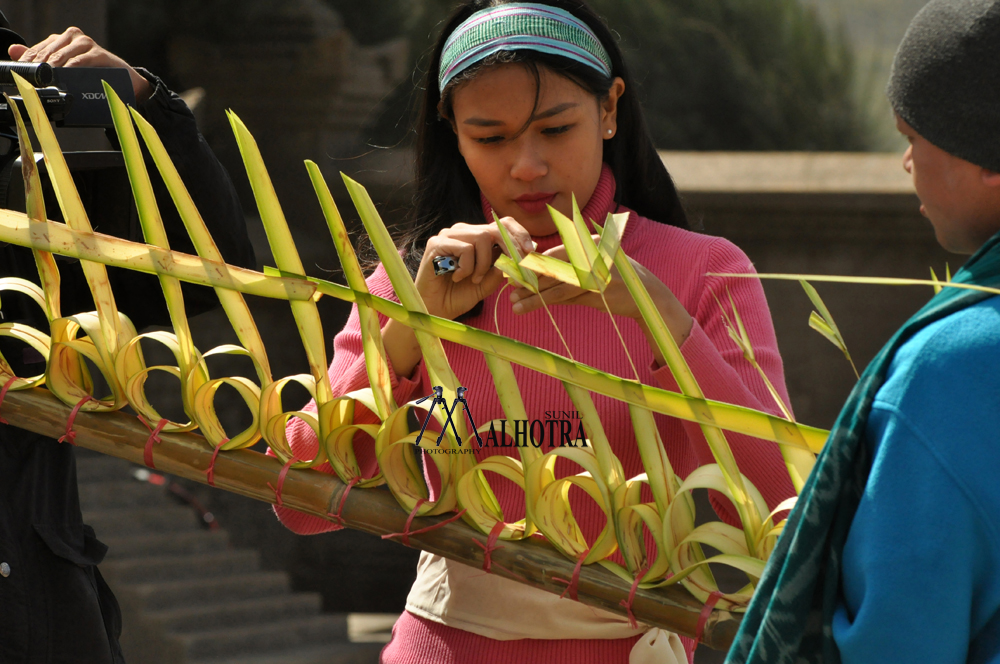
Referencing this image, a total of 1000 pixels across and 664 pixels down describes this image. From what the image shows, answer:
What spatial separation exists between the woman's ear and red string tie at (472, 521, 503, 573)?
0.55 metres

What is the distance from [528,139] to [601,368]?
0.82 feet

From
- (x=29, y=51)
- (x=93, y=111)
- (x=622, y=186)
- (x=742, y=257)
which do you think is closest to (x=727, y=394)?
(x=742, y=257)

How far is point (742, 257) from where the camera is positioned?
3.57 feet

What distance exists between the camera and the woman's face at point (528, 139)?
106 cm

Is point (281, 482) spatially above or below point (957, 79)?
below

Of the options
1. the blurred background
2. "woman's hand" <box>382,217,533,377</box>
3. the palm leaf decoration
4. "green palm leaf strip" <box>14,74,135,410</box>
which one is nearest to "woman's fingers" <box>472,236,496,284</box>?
"woman's hand" <box>382,217,533,377</box>

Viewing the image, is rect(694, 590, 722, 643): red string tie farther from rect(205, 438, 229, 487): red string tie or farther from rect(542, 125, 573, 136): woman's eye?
rect(542, 125, 573, 136): woman's eye

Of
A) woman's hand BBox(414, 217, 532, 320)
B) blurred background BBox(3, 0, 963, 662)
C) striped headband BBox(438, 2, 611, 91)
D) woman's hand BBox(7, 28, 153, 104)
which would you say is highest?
striped headband BBox(438, 2, 611, 91)

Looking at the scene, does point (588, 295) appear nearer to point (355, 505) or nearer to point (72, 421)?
point (355, 505)

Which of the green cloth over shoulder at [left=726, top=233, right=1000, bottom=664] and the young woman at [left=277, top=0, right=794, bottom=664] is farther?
the young woman at [left=277, top=0, right=794, bottom=664]

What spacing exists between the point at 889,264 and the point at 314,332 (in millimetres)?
2937

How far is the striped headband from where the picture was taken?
42.1 inches

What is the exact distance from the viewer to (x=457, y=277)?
894 millimetres

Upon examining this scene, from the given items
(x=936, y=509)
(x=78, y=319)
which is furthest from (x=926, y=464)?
(x=78, y=319)
